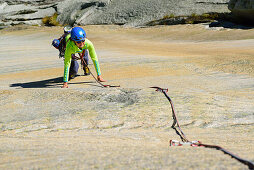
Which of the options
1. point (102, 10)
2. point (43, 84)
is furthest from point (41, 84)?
→ point (102, 10)

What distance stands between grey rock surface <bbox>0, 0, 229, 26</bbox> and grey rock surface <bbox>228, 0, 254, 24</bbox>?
2461mm

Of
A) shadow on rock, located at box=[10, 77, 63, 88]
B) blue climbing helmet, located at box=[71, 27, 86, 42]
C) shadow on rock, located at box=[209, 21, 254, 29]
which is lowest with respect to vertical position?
shadow on rock, located at box=[10, 77, 63, 88]

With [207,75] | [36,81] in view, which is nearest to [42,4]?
[36,81]

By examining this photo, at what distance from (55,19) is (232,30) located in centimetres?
1448

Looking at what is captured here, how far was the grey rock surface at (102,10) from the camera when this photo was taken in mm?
20047

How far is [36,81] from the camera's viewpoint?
23.2ft

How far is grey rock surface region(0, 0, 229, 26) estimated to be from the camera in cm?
2005

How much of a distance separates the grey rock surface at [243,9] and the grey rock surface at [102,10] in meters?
2.46

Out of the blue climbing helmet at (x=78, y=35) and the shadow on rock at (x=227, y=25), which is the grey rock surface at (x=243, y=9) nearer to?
the shadow on rock at (x=227, y=25)

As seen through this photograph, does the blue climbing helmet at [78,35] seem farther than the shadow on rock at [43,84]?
No

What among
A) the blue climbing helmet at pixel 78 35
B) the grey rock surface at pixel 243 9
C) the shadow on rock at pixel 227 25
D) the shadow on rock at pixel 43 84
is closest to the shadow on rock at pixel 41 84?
the shadow on rock at pixel 43 84

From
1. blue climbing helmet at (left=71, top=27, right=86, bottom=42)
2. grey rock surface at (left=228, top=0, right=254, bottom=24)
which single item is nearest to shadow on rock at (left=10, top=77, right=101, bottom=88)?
blue climbing helmet at (left=71, top=27, right=86, bottom=42)

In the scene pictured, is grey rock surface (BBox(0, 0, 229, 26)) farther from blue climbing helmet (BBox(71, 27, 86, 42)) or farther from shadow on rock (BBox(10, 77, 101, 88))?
blue climbing helmet (BBox(71, 27, 86, 42))

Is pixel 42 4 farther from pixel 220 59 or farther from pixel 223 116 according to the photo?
pixel 223 116
